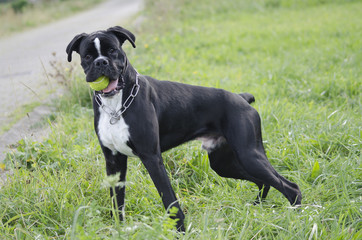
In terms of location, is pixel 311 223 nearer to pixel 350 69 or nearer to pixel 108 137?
pixel 108 137

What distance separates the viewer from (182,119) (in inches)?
125

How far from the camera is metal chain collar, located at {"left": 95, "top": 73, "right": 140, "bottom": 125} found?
2.79 m

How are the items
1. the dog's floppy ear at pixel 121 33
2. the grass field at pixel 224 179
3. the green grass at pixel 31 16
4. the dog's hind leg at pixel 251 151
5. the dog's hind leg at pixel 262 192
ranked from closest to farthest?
the grass field at pixel 224 179 → the dog's floppy ear at pixel 121 33 → the dog's hind leg at pixel 251 151 → the dog's hind leg at pixel 262 192 → the green grass at pixel 31 16

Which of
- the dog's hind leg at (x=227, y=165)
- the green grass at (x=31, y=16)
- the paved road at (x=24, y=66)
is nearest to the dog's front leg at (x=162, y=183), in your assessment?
the dog's hind leg at (x=227, y=165)

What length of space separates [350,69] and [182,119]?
4132 mm

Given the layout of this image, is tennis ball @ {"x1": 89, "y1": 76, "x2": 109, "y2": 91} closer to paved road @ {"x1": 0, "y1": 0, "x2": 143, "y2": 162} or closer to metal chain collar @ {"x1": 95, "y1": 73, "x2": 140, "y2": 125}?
metal chain collar @ {"x1": 95, "y1": 73, "x2": 140, "y2": 125}

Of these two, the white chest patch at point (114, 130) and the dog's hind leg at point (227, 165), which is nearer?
the white chest patch at point (114, 130)

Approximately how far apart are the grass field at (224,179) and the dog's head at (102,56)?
839mm

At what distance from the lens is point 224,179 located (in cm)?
371

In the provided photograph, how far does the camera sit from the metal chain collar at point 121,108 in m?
2.79

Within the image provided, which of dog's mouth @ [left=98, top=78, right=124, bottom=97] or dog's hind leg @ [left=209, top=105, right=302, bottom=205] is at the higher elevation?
dog's mouth @ [left=98, top=78, right=124, bottom=97]

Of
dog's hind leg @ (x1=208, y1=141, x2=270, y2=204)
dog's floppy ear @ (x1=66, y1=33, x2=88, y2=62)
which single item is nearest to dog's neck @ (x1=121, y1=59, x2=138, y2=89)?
dog's floppy ear @ (x1=66, y1=33, x2=88, y2=62)

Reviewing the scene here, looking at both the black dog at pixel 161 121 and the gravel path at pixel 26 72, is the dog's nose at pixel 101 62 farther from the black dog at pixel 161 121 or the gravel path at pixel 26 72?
the gravel path at pixel 26 72

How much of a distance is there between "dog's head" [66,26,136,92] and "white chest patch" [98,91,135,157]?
3.9 inches
